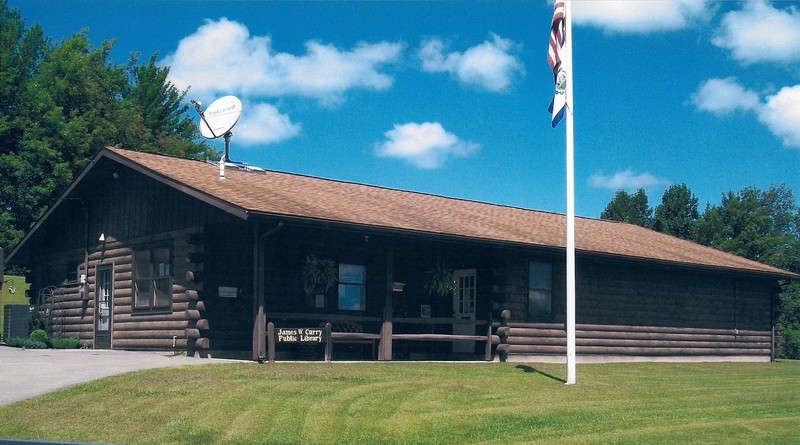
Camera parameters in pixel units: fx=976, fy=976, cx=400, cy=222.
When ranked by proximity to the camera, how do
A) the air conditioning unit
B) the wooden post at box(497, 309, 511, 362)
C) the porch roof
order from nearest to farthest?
the porch roof
the wooden post at box(497, 309, 511, 362)
the air conditioning unit

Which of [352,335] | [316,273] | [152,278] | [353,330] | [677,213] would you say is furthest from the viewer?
[677,213]

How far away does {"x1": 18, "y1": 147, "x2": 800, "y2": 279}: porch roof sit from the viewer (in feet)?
65.1

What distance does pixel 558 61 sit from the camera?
1750 cm

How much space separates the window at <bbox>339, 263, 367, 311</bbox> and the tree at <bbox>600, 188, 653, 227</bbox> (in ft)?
138

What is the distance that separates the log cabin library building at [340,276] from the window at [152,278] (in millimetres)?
47

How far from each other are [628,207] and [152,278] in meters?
45.9

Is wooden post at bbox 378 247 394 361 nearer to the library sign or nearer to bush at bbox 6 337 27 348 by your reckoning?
the library sign

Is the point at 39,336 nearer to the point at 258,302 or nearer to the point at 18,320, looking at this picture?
the point at 18,320

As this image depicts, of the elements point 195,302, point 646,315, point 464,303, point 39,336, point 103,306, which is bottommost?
point 39,336

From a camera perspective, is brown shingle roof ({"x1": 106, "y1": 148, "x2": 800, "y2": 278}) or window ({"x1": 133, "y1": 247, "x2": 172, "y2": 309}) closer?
brown shingle roof ({"x1": 106, "y1": 148, "x2": 800, "y2": 278})

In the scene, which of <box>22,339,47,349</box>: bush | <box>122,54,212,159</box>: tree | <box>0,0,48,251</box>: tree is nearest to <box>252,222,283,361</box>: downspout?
<box>22,339,47,349</box>: bush

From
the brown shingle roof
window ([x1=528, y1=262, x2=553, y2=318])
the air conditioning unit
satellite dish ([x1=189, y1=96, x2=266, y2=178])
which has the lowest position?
the air conditioning unit

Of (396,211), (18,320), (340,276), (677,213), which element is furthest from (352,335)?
(677,213)

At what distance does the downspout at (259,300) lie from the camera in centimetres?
1883
